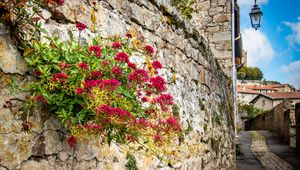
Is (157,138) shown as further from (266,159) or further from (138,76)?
(266,159)

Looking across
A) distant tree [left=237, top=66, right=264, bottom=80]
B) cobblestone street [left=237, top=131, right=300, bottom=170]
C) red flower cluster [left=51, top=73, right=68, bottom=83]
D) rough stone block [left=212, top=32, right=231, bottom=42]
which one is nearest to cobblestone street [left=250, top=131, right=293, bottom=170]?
cobblestone street [left=237, top=131, right=300, bottom=170]

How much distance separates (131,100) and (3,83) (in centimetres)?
70

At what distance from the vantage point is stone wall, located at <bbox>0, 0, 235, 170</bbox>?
1618mm

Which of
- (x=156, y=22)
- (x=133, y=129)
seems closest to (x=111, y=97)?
(x=133, y=129)

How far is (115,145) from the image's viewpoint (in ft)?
7.93

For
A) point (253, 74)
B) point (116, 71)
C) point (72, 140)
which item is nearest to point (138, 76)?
point (116, 71)

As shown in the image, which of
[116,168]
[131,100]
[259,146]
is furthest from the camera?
[259,146]

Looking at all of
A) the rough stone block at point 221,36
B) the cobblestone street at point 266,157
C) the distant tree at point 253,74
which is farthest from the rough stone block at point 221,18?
the distant tree at point 253,74

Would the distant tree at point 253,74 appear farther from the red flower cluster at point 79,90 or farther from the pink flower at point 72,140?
the red flower cluster at point 79,90

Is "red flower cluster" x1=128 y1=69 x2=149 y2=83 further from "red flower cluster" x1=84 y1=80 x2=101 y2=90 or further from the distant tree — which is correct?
the distant tree

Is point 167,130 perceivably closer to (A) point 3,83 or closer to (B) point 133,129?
(B) point 133,129

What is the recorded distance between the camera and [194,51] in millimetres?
4465

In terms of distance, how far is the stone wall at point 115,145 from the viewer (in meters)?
1.62

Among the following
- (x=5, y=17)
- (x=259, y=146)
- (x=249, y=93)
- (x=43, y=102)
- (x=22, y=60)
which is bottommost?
(x=259, y=146)
